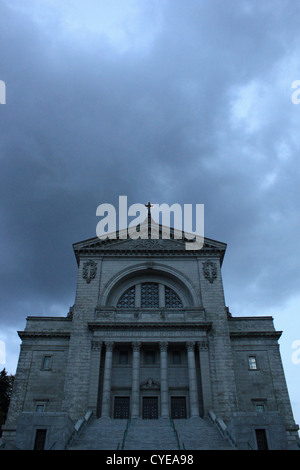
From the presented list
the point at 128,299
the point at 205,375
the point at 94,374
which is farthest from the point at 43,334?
the point at 205,375

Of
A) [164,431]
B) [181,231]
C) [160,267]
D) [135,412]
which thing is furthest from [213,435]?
[181,231]

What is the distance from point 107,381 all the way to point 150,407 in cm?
421

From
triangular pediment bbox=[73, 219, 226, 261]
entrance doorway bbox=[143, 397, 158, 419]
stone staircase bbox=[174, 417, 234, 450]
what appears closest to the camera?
stone staircase bbox=[174, 417, 234, 450]

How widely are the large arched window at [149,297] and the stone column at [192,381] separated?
190 inches

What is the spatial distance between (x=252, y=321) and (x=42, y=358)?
19608 mm

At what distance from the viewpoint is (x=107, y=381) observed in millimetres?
31391

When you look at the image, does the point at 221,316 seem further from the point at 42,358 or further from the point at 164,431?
the point at 42,358

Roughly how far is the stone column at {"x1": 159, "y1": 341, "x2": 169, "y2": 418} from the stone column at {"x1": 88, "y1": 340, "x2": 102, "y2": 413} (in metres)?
5.25

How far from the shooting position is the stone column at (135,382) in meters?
30.0

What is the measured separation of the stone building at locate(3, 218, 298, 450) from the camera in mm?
30531

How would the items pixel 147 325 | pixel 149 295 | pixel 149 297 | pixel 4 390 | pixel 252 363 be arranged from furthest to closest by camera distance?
pixel 4 390
pixel 149 295
pixel 149 297
pixel 252 363
pixel 147 325

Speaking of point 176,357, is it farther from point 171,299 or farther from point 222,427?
point 222,427

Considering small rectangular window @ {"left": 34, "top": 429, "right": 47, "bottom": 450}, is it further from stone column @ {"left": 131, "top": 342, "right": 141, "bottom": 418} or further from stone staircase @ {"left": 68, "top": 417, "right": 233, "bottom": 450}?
stone column @ {"left": 131, "top": 342, "right": 141, "bottom": 418}

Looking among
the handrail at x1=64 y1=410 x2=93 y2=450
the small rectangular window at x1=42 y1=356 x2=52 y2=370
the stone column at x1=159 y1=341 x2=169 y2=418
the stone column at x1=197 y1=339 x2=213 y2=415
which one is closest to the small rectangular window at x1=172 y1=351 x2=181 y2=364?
the stone column at x1=159 y1=341 x2=169 y2=418
